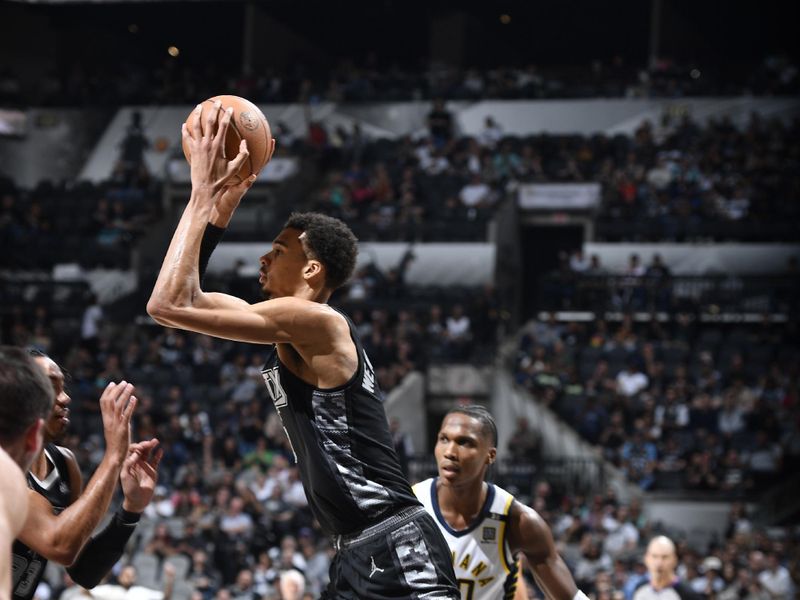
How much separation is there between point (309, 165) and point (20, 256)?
6262 mm

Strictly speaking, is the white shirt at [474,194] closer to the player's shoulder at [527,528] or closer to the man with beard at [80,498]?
the player's shoulder at [527,528]

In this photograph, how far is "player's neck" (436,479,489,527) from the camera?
6039 mm

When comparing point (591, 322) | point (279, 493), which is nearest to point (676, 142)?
point (591, 322)

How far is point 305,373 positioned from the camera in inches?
180

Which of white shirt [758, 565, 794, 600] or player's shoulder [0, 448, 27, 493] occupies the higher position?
player's shoulder [0, 448, 27, 493]

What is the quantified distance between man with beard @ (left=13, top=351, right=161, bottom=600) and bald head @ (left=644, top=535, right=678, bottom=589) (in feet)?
14.8

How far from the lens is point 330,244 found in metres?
4.67

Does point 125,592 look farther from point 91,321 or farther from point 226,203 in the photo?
point 91,321

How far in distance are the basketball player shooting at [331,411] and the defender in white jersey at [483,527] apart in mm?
1303

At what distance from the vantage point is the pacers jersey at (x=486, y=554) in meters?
5.91

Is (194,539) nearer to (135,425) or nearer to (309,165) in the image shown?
(135,425)

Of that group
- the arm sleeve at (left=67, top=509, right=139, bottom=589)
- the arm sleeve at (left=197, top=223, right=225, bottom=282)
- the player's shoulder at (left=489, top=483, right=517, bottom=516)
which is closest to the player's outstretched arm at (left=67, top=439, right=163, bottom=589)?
the arm sleeve at (left=67, top=509, right=139, bottom=589)

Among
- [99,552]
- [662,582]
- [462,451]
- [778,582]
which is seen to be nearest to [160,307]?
[99,552]

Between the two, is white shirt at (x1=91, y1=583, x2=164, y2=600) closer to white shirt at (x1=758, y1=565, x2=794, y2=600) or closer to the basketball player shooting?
white shirt at (x1=758, y1=565, x2=794, y2=600)
